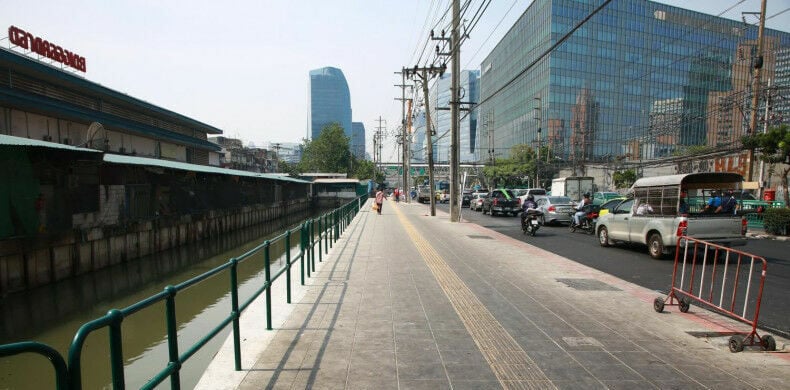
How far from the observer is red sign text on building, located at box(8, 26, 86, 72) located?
927 inches

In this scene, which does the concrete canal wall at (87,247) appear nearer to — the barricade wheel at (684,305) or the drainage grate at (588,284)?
the drainage grate at (588,284)

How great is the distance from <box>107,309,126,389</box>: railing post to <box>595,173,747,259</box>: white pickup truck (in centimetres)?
1118

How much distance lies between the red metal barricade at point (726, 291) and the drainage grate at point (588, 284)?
1.08m

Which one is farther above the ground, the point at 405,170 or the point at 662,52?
the point at 662,52

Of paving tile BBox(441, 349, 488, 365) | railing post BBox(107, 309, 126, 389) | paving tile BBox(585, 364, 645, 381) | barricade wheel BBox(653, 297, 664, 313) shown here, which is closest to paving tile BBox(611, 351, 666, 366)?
paving tile BBox(585, 364, 645, 381)

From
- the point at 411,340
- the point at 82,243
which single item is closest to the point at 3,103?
the point at 82,243

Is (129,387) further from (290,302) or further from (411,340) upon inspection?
(411,340)

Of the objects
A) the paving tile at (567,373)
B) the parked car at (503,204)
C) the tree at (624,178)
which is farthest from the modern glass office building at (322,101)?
the paving tile at (567,373)

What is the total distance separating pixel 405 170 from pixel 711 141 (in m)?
56.2

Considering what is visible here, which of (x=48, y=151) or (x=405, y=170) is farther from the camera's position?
(x=405, y=170)

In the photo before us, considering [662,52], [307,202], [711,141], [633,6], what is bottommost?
[307,202]

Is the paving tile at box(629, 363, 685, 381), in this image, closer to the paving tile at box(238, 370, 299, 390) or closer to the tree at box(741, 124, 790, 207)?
the paving tile at box(238, 370, 299, 390)

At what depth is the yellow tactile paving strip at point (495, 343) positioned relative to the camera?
4078mm

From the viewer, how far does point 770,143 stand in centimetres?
1850
